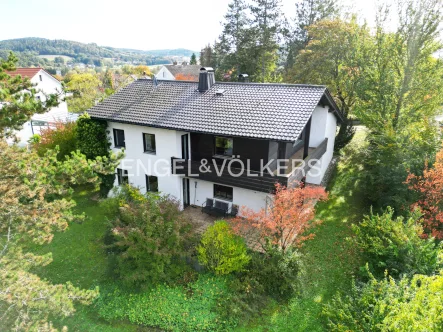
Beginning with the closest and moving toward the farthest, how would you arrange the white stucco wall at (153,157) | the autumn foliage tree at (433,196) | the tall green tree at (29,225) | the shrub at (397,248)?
the tall green tree at (29,225)
the shrub at (397,248)
the autumn foliage tree at (433,196)
the white stucco wall at (153,157)

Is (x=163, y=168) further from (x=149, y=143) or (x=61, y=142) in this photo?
(x=61, y=142)

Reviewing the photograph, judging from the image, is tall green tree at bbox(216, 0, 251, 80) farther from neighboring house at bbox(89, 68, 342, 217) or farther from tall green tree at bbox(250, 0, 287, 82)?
neighboring house at bbox(89, 68, 342, 217)

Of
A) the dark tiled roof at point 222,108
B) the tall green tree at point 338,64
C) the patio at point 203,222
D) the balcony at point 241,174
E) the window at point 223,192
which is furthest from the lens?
the tall green tree at point 338,64

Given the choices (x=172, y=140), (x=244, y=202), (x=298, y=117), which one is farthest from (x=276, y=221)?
(x=172, y=140)

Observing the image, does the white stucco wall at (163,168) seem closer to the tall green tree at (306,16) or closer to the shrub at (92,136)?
the shrub at (92,136)

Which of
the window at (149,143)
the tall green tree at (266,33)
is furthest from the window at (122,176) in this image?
the tall green tree at (266,33)

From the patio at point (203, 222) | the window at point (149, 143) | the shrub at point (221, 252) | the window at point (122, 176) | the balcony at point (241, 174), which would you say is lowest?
the patio at point (203, 222)
